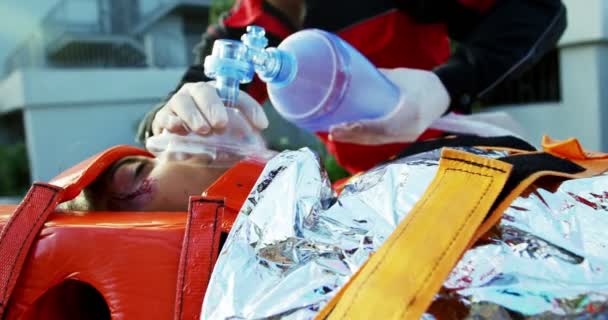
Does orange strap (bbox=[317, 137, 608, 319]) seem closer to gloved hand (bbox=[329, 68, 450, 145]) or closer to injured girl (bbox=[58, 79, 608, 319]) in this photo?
injured girl (bbox=[58, 79, 608, 319])

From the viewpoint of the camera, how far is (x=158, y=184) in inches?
34.8

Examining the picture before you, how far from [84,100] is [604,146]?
3.95 metres

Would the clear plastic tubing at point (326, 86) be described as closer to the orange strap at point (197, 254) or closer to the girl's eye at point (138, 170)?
the girl's eye at point (138, 170)

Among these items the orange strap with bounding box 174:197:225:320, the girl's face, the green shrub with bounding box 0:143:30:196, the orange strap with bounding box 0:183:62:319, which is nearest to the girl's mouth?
the girl's face

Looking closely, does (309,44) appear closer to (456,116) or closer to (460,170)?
(456,116)

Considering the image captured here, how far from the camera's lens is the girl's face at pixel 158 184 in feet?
2.85

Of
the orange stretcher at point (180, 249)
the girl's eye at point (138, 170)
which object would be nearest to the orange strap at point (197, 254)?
the orange stretcher at point (180, 249)

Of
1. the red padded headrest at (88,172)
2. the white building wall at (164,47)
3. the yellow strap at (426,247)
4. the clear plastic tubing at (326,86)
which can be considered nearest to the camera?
the yellow strap at (426,247)

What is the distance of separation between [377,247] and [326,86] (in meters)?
0.61

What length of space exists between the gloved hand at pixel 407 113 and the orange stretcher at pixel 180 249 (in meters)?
0.31

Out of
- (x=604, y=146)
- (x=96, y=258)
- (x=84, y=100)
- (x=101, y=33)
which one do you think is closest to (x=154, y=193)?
(x=96, y=258)

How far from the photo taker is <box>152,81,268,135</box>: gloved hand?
2.60ft

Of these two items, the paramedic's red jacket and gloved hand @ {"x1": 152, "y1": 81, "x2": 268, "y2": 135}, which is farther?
the paramedic's red jacket

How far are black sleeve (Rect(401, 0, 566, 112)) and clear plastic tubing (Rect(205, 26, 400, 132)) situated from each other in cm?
13
